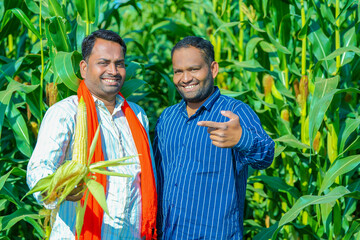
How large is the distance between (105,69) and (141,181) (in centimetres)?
59

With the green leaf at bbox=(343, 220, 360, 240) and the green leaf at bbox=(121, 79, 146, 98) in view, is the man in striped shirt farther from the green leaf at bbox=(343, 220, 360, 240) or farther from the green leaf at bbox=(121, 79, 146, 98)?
the green leaf at bbox=(343, 220, 360, 240)

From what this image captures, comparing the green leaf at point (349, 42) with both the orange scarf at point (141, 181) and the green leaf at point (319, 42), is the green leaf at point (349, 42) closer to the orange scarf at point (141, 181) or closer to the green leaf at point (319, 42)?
the green leaf at point (319, 42)

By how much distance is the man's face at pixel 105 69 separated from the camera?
2.40m

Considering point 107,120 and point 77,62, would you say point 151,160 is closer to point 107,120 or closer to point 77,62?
point 107,120

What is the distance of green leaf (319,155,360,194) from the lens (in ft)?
9.12

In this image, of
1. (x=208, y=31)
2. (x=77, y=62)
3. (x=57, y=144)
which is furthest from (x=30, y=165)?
(x=208, y=31)

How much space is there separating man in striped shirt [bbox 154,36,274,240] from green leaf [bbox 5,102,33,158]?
996 mm

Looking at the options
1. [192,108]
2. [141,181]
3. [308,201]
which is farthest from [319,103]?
[141,181]

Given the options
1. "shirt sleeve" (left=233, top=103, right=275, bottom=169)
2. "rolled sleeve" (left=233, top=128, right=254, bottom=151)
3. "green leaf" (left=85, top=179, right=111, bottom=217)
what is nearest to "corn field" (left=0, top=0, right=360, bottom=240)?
"shirt sleeve" (left=233, top=103, right=275, bottom=169)

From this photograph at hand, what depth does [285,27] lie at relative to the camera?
11.4ft

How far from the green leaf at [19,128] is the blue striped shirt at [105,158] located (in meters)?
0.69

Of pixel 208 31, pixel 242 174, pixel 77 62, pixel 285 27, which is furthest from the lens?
pixel 208 31

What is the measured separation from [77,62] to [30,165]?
2.98 feet

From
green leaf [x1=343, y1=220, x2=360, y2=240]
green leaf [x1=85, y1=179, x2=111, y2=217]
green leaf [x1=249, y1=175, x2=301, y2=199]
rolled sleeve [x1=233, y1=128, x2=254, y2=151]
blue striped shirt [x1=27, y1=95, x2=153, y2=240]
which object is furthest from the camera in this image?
green leaf [x1=249, y1=175, x2=301, y2=199]
